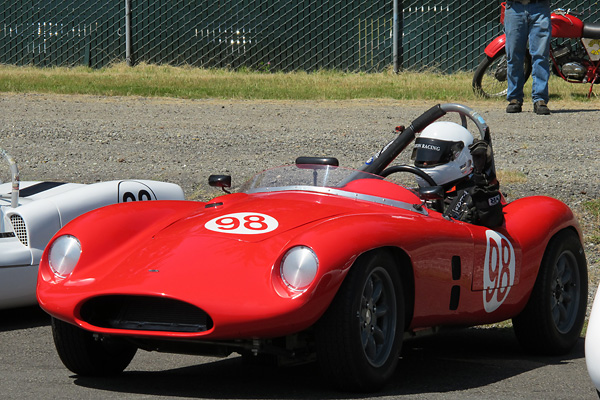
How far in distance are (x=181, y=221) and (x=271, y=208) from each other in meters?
0.45

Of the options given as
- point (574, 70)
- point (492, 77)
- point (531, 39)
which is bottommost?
point (492, 77)

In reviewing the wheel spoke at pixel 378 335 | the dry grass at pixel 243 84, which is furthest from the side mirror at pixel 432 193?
the dry grass at pixel 243 84

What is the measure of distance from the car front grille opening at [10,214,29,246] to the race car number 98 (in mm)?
1755

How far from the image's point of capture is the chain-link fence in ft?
57.8

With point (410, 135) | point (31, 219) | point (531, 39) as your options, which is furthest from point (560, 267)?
point (531, 39)

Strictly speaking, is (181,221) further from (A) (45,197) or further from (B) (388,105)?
(B) (388,105)

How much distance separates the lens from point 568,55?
1489 cm

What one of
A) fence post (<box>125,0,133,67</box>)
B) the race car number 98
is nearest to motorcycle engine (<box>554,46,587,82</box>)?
fence post (<box>125,0,133,67</box>)

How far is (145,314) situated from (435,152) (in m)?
2.16

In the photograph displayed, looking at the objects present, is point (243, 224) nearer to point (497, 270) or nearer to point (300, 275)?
point (300, 275)

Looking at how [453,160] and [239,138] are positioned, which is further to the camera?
[239,138]

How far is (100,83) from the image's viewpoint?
54.1ft

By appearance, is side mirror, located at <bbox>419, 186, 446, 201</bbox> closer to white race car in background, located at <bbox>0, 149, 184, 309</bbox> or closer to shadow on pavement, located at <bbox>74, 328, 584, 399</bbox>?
shadow on pavement, located at <bbox>74, 328, 584, 399</bbox>

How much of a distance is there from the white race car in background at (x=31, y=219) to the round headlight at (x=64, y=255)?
1.25 m
